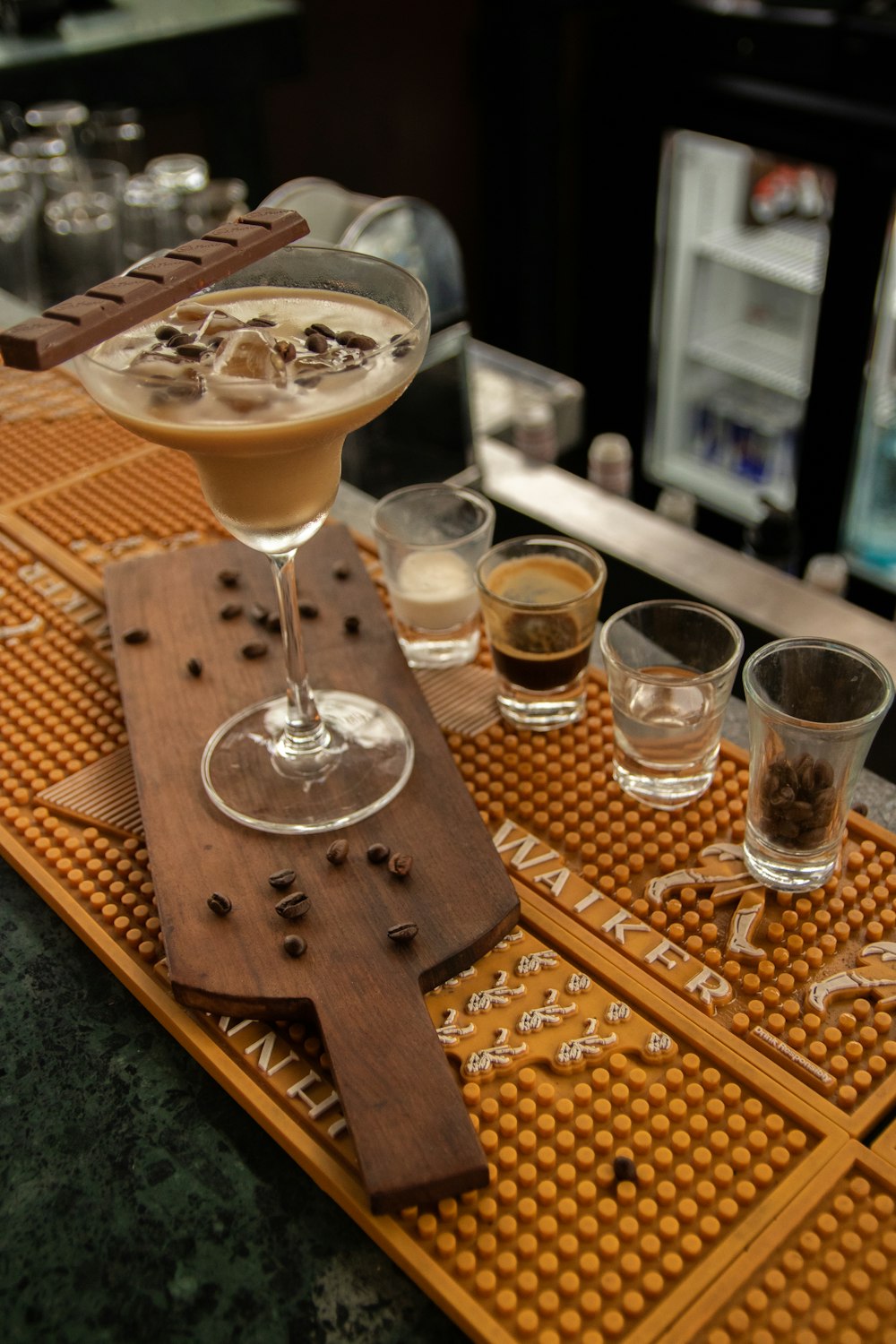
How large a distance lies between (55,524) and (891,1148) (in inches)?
49.4

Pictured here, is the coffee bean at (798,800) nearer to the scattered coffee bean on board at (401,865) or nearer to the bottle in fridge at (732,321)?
the scattered coffee bean on board at (401,865)

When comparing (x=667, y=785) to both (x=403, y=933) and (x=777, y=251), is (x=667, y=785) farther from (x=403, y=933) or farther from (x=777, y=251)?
(x=777, y=251)

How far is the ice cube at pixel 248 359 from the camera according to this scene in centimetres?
95

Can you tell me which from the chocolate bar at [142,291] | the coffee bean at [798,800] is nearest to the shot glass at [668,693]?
the coffee bean at [798,800]

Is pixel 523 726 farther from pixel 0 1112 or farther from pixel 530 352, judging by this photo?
pixel 530 352

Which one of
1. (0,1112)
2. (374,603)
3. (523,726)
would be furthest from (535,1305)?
(374,603)

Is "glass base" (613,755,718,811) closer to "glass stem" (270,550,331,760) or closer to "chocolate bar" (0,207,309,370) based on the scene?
"glass stem" (270,550,331,760)

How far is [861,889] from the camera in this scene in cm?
110

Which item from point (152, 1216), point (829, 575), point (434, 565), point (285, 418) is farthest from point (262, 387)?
point (829, 575)

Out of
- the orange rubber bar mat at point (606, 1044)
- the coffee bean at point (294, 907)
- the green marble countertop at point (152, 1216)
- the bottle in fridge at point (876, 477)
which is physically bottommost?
the bottle in fridge at point (876, 477)

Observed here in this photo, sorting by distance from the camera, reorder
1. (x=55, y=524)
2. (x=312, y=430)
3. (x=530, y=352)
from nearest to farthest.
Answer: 1. (x=312, y=430)
2. (x=55, y=524)
3. (x=530, y=352)

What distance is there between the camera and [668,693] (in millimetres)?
1190

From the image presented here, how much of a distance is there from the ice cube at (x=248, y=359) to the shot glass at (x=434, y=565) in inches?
17.1

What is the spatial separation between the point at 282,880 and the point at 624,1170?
37 cm
